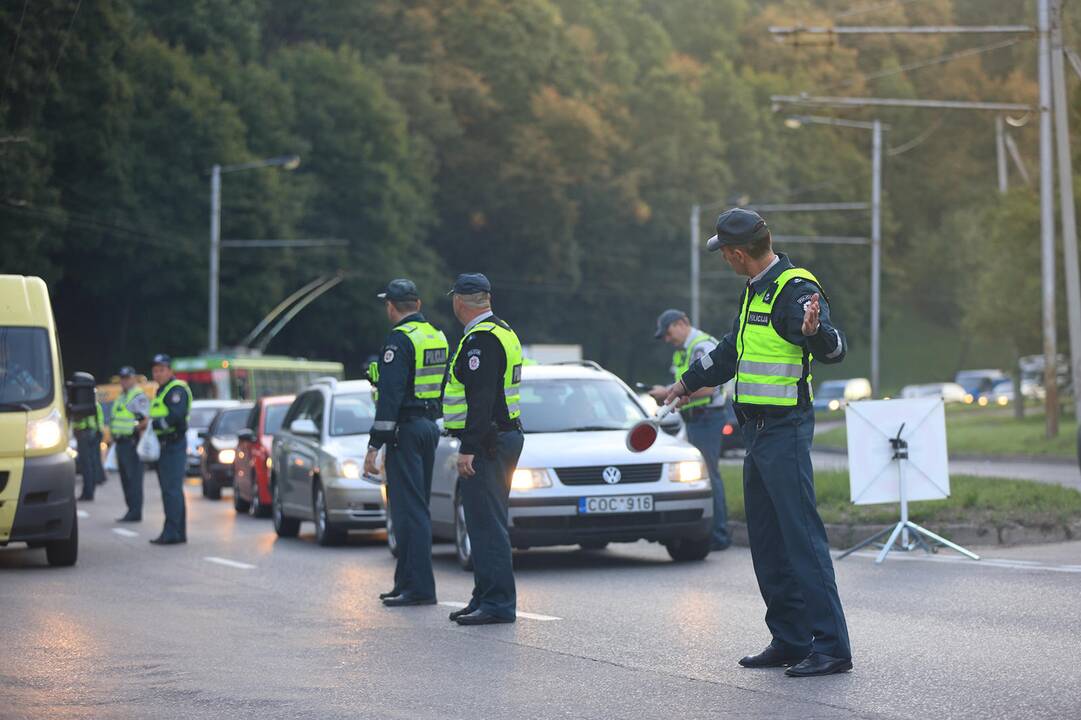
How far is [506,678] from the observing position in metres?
8.65

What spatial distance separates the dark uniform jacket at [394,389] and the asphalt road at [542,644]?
1.11 meters

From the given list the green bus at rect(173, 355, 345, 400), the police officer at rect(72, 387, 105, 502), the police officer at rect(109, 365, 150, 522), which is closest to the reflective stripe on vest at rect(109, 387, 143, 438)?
the police officer at rect(109, 365, 150, 522)

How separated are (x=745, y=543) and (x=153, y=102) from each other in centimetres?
4519

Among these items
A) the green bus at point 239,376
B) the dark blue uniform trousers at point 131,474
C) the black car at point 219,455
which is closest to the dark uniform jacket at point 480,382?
the dark blue uniform trousers at point 131,474

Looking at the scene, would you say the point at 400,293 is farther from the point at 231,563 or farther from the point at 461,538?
the point at 231,563

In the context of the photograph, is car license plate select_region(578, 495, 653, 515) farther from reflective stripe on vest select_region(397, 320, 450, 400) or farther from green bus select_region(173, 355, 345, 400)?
green bus select_region(173, 355, 345, 400)

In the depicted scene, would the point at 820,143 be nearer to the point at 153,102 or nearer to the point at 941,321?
the point at 941,321

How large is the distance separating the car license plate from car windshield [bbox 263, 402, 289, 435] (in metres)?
10.5

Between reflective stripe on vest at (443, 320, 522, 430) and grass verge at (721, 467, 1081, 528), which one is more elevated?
reflective stripe on vest at (443, 320, 522, 430)

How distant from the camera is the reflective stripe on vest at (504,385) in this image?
1084cm

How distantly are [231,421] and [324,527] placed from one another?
1372cm

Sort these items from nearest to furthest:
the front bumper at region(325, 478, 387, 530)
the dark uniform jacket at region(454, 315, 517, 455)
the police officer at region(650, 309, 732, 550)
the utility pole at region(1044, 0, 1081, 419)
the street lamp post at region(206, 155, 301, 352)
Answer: the dark uniform jacket at region(454, 315, 517, 455), the police officer at region(650, 309, 732, 550), the front bumper at region(325, 478, 387, 530), the utility pole at region(1044, 0, 1081, 419), the street lamp post at region(206, 155, 301, 352)

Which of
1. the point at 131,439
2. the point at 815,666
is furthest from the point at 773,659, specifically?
the point at 131,439

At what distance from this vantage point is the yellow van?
15.1 meters
